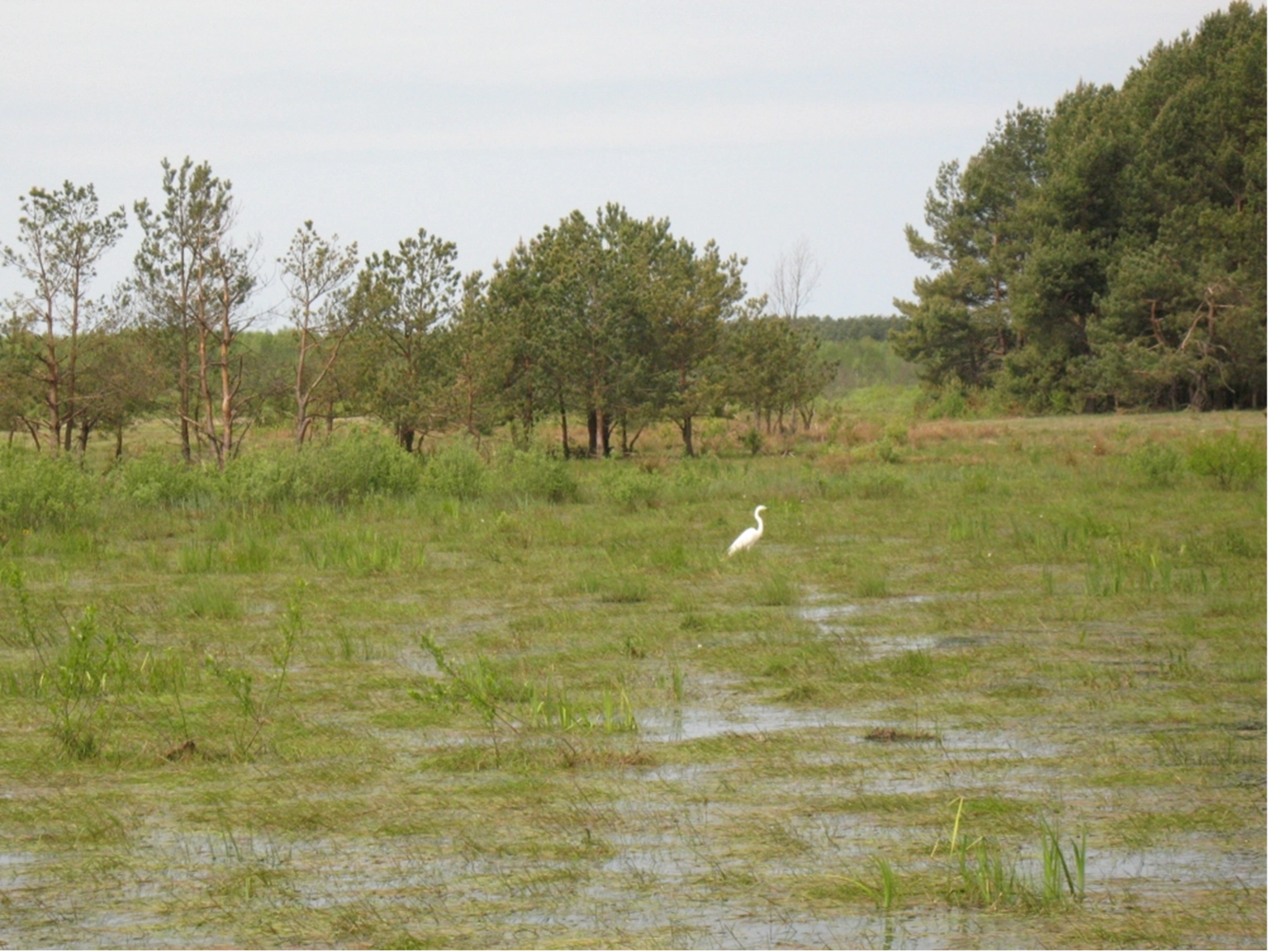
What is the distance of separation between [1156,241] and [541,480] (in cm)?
2823

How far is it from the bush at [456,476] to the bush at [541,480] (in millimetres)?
460

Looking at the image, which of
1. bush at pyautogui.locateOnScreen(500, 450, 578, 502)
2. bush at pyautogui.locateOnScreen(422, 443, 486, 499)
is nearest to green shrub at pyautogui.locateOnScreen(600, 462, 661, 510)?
bush at pyautogui.locateOnScreen(500, 450, 578, 502)

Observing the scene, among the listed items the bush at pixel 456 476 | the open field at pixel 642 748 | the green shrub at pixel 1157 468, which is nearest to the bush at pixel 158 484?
the bush at pixel 456 476

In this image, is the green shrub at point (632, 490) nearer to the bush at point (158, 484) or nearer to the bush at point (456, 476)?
the bush at point (456, 476)

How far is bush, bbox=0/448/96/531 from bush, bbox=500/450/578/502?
6800 millimetres

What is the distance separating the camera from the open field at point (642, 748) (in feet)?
18.4

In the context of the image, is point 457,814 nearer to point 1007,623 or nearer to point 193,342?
point 1007,623

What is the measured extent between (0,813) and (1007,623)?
306 inches

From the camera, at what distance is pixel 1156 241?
153ft

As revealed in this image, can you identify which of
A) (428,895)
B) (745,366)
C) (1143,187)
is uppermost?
(1143,187)

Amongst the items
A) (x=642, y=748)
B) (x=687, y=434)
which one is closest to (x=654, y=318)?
(x=687, y=434)

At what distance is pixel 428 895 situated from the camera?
5.81 meters

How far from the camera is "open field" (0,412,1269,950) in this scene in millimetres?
5613

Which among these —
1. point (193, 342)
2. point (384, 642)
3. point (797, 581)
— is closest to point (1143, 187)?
point (193, 342)
